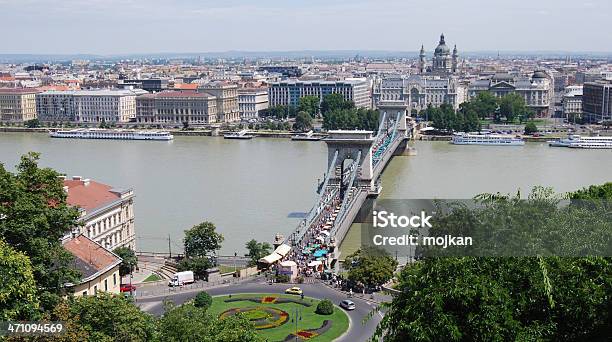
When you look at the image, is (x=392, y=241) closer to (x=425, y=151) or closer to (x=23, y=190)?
(x=23, y=190)

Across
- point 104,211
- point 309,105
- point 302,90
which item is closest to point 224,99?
point 309,105

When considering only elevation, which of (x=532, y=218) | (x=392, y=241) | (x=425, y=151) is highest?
(x=532, y=218)

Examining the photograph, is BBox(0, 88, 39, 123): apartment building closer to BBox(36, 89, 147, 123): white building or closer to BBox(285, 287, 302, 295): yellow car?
BBox(36, 89, 147, 123): white building

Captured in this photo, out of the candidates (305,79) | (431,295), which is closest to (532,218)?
(431,295)

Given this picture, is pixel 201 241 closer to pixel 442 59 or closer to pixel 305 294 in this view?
pixel 305 294

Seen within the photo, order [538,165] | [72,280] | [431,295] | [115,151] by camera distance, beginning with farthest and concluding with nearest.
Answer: [115,151] < [538,165] < [72,280] < [431,295]

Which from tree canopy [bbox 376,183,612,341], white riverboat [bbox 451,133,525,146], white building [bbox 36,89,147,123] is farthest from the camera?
white building [bbox 36,89,147,123]

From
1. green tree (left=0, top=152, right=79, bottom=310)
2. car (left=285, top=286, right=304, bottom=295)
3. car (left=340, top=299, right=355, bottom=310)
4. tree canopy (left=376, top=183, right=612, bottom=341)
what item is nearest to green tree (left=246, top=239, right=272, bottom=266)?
car (left=285, top=286, right=304, bottom=295)
